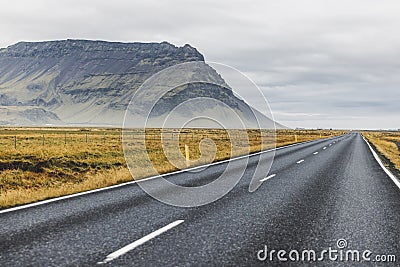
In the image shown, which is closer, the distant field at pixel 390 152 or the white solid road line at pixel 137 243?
the white solid road line at pixel 137 243

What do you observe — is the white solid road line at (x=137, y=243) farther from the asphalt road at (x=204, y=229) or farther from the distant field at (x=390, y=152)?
the distant field at (x=390, y=152)

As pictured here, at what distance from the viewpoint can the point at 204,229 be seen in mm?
6836

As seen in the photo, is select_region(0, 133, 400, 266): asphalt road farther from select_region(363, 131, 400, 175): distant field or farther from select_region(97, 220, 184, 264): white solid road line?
select_region(363, 131, 400, 175): distant field

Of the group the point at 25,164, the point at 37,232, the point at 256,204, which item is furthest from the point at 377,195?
the point at 25,164

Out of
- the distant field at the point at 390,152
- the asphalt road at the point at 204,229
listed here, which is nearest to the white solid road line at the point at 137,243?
the asphalt road at the point at 204,229

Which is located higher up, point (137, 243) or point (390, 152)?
point (390, 152)

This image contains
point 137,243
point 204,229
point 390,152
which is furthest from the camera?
point 390,152

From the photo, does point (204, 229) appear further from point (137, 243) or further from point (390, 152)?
point (390, 152)

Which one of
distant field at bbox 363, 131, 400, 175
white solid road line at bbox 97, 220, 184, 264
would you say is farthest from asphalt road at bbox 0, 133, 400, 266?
distant field at bbox 363, 131, 400, 175

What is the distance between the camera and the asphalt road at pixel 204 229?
538cm

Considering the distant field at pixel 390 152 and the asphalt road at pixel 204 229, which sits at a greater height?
the distant field at pixel 390 152

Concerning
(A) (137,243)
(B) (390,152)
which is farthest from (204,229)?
(B) (390,152)

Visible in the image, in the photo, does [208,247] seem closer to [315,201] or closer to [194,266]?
[194,266]

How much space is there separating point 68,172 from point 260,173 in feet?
29.9
